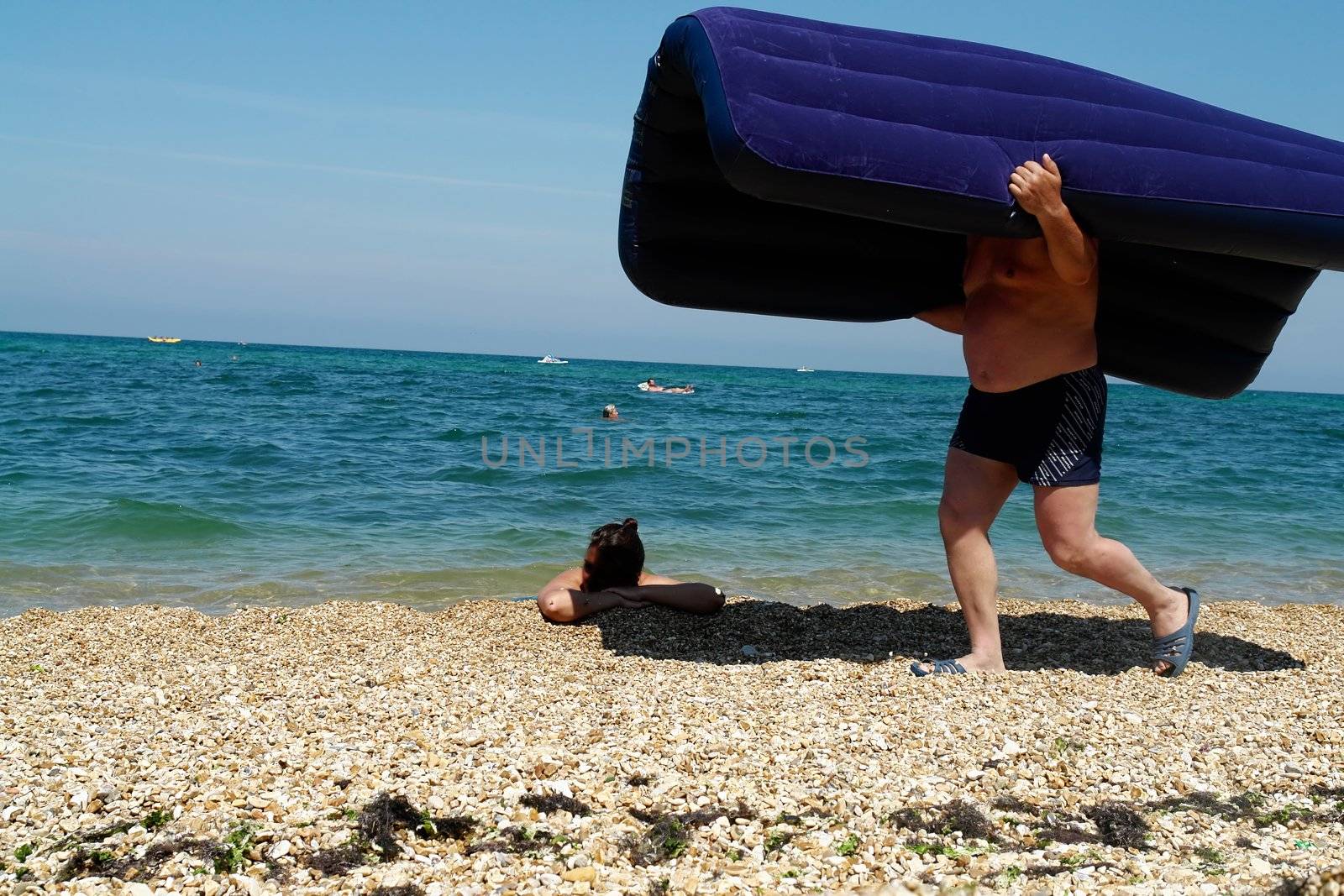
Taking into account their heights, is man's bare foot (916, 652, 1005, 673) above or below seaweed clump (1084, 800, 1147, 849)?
below

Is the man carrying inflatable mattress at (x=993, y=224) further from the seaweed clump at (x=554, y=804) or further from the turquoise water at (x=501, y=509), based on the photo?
the turquoise water at (x=501, y=509)

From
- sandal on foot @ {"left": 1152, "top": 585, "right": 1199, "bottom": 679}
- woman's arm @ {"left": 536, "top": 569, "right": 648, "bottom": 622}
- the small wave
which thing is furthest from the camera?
the small wave

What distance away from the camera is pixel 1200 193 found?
349cm

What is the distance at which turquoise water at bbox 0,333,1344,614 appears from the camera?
23.1 feet

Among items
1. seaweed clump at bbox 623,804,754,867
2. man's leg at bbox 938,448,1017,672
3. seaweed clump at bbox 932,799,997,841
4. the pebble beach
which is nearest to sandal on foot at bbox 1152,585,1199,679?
the pebble beach

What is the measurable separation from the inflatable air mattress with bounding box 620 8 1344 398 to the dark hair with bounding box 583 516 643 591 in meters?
1.57

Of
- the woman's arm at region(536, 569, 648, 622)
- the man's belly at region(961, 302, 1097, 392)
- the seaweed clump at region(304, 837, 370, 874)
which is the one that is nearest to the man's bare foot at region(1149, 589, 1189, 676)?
the man's belly at region(961, 302, 1097, 392)

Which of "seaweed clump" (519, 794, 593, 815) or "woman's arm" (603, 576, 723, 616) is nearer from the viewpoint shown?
"seaweed clump" (519, 794, 593, 815)

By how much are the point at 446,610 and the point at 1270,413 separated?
33193 millimetres

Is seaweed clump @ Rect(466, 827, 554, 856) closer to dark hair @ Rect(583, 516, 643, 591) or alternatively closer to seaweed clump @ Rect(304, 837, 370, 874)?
seaweed clump @ Rect(304, 837, 370, 874)

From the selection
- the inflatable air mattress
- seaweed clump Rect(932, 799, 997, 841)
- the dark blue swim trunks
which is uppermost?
the inflatable air mattress

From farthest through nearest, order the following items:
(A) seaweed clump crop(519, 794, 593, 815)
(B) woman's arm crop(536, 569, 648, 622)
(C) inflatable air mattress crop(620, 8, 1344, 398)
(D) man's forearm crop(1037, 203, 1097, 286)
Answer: (B) woman's arm crop(536, 569, 648, 622), (D) man's forearm crop(1037, 203, 1097, 286), (C) inflatable air mattress crop(620, 8, 1344, 398), (A) seaweed clump crop(519, 794, 593, 815)

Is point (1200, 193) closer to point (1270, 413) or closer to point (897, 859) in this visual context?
point (897, 859)

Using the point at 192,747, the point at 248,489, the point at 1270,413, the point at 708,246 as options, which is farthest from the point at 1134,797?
the point at 1270,413
